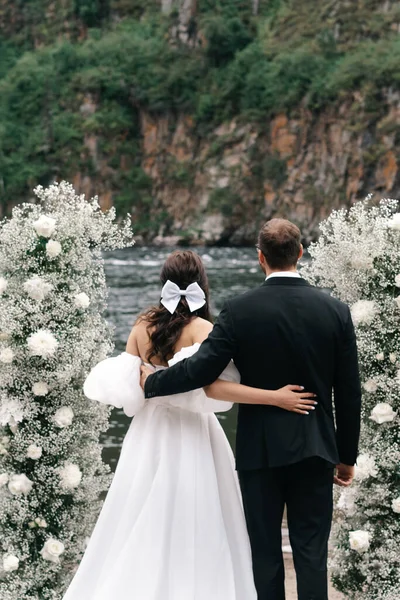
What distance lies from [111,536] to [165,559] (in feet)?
0.90

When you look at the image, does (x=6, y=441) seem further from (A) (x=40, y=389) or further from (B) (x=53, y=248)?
(B) (x=53, y=248)

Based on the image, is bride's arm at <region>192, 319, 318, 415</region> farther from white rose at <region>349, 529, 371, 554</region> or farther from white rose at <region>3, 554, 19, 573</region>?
white rose at <region>3, 554, 19, 573</region>

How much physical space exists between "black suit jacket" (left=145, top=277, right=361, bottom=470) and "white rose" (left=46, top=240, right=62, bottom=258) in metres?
1.45

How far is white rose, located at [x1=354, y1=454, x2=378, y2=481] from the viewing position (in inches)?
174

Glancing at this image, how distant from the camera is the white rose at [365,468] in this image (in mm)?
4426

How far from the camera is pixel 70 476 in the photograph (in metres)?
4.84

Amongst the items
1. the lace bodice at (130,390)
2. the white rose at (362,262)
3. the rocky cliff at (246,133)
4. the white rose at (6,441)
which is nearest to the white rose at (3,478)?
the white rose at (6,441)

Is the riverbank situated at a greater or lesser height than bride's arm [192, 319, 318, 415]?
lesser

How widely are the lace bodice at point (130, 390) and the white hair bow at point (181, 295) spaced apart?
0.59ft

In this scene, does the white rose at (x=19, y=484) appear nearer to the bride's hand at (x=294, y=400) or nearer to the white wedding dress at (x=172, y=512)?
the white wedding dress at (x=172, y=512)

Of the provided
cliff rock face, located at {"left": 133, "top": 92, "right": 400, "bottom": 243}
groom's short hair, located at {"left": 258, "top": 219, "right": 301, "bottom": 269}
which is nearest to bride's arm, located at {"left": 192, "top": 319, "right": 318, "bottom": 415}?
groom's short hair, located at {"left": 258, "top": 219, "right": 301, "bottom": 269}

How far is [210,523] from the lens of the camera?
3.94 meters

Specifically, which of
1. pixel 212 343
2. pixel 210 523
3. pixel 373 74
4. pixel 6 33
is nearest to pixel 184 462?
pixel 210 523

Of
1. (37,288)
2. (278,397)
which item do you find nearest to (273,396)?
(278,397)
